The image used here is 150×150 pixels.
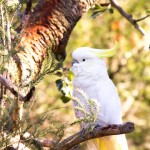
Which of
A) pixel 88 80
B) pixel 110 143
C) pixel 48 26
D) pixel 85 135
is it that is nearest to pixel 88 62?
pixel 88 80

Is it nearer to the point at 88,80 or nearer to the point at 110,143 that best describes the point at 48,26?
the point at 88,80

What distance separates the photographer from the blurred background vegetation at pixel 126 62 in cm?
473

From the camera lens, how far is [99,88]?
2.09m

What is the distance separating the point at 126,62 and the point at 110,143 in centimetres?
280

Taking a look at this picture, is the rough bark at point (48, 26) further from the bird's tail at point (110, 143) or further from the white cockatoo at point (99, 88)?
the bird's tail at point (110, 143)

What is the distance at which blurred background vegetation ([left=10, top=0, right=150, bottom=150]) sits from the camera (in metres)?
4.73

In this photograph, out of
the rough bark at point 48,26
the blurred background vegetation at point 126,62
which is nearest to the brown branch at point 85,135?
the rough bark at point 48,26

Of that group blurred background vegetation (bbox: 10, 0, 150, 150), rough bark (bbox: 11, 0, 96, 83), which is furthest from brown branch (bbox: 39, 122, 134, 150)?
blurred background vegetation (bbox: 10, 0, 150, 150)

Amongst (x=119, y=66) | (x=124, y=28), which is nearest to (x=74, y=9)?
(x=119, y=66)

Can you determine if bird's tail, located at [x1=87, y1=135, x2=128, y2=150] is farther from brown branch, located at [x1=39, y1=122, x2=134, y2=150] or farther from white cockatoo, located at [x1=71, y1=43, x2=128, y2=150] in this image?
brown branch, located at [x1=39, y1=122, x2=134, y2=150]

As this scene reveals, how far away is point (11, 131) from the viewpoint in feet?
5.49

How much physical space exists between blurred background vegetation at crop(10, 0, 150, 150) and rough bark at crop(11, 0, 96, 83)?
7.73 feet

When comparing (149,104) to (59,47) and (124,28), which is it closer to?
(124,28)

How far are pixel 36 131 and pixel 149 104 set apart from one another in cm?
371
